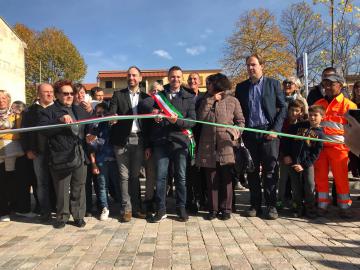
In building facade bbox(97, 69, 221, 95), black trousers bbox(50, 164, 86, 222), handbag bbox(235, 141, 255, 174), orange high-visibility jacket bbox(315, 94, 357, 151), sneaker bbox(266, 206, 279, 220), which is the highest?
building facade bbox(97, 69, 221, 95)

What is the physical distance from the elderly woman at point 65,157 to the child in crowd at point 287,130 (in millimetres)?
3146

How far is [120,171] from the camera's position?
5352 millimetres

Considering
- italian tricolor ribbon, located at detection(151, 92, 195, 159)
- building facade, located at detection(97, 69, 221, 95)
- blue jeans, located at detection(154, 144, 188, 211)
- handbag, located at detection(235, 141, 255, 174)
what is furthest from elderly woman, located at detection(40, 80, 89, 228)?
building facade, located at detection(97, 69, 221, 95)

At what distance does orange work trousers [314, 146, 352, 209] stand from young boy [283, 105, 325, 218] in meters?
0.11

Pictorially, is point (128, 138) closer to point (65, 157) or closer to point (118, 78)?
point (65, 157)

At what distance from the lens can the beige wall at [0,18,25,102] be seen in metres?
26.8

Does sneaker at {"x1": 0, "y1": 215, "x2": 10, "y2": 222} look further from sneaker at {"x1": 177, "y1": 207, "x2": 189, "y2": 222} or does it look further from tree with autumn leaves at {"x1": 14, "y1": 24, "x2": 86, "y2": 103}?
tree with autumn leaves at {"x1": 14, "y1": 24, "x2": 86, "y2": 103}

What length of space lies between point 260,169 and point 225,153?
93 cm

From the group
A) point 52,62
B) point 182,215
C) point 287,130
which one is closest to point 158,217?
point 182,215

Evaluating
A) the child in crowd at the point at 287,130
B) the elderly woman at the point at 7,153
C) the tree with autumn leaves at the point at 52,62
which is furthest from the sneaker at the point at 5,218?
the tree with autumn leaves at the point at 52,62

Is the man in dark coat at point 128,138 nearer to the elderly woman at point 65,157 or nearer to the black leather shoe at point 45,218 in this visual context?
the elderly woman at point 65,157

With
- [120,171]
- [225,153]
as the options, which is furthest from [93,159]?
[225,153]

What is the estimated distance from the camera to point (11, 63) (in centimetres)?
2802

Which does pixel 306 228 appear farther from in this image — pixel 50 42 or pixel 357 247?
pixel 50 42
